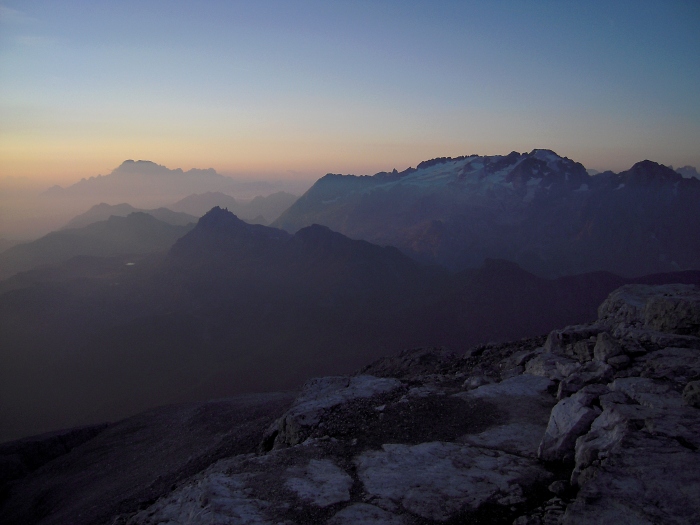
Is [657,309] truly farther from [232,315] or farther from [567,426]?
[232,315]

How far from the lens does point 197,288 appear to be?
69.7m

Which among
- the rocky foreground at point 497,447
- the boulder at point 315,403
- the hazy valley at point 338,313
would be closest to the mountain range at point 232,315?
the hazy valley at point 338,313

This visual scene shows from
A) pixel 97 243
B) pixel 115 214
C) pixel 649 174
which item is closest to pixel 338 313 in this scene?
pixel 97 243

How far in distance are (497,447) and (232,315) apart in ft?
191

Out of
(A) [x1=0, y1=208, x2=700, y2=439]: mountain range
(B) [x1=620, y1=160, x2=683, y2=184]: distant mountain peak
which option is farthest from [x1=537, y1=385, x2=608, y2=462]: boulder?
(B) [x1=620, y1=160, x2=683, y2=184]: distant mountain peak

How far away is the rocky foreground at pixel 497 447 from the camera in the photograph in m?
6.36

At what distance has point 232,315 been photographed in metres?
63.3

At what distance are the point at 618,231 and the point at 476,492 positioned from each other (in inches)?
5164

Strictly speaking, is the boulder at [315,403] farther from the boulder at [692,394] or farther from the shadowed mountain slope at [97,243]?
the shadowed mountain slope at [97,243]

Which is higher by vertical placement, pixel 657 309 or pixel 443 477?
pixel 657 309

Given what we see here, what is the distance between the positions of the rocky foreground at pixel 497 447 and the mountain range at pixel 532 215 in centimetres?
9928

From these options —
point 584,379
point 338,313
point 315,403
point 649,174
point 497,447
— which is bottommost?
point 338,313

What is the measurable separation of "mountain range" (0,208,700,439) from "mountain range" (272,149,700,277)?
3643cm

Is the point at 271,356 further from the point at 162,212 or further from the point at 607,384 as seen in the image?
the point at 162,212
